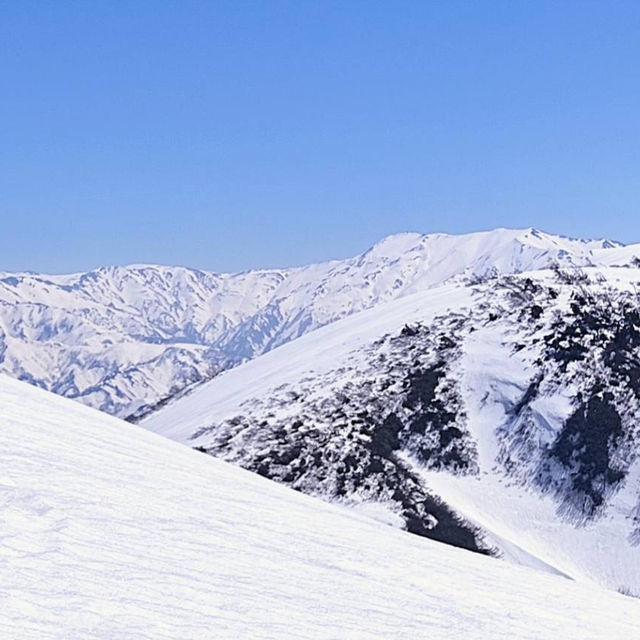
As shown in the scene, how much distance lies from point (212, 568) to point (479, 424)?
53244mm

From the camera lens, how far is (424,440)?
59969 mm

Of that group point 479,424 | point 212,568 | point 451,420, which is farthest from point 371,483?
point 212,568

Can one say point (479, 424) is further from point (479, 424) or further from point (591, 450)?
point (591, 450)

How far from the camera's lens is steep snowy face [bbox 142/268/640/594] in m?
51.2

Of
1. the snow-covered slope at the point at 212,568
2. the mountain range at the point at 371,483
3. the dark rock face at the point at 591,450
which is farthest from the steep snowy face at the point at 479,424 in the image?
the snow-covered slope at the point at 212,568

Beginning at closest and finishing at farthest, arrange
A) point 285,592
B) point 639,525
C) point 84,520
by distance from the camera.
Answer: point 285,592
point 84,520
point 639,525

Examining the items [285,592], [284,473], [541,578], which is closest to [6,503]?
[285,592]

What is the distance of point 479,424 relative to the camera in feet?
204

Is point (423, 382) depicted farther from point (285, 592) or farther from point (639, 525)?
point (285, 592)

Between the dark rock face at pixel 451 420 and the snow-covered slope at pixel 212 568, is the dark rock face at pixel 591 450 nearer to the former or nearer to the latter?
the dark rock face at pixel 451 420

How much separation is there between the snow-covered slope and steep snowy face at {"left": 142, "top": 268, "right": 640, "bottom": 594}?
3224 centimetres

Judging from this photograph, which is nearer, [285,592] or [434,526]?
[285,592]

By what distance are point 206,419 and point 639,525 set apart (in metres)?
35.0

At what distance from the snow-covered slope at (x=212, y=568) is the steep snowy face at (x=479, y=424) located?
106 ft
